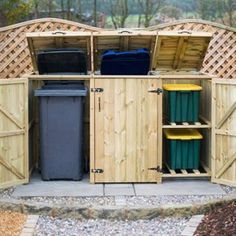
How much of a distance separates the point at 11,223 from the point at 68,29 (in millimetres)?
5786

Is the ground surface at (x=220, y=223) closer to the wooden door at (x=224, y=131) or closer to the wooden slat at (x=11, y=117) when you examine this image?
the wooden door at (x=224, y=131)

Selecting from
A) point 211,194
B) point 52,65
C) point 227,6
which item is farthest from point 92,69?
point 227,6

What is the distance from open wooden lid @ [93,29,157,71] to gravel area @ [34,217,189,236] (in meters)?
2.26

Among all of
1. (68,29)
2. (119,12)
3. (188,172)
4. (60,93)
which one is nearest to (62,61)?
(60,93)

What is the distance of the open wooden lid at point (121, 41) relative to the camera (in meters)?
6.93

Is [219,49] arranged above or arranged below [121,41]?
below

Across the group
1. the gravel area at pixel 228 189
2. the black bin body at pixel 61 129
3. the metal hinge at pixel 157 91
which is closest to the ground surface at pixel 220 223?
the gravel area at pixel 228 189

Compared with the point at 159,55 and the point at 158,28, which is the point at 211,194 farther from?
the point at 158,28

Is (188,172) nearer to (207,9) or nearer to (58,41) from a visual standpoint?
(58,41)

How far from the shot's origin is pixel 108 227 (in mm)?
5660

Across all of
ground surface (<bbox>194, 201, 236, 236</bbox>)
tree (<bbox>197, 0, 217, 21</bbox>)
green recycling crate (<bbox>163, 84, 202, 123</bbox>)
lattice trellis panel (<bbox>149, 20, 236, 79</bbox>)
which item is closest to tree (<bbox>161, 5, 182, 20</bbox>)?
tree (<bbox>197, 0, 217, 21</bbox>)

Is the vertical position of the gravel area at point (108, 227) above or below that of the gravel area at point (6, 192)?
below

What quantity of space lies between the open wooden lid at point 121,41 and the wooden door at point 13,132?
1.11 metres

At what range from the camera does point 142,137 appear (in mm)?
6824
